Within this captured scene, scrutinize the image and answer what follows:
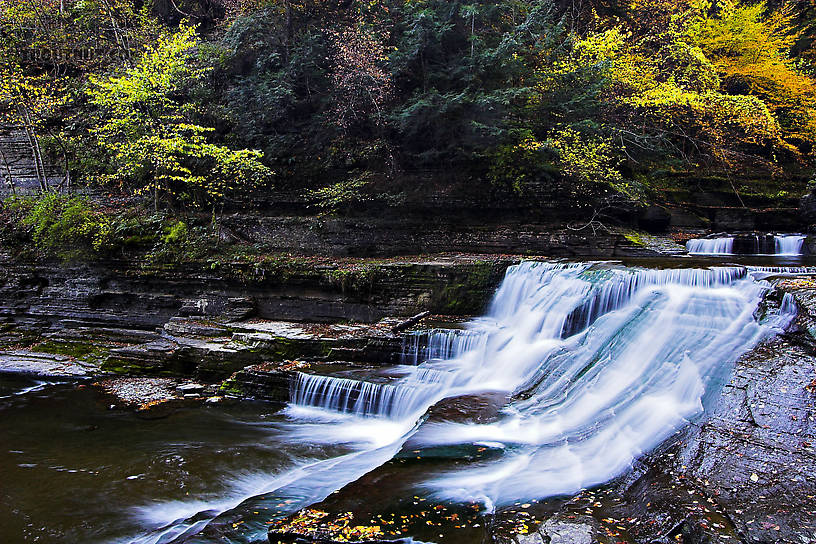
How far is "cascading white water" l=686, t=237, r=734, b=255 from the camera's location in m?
11.3

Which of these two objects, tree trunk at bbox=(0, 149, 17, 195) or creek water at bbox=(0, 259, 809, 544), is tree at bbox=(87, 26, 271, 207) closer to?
tree trunk at bbox=(0, 149, 17, 195)

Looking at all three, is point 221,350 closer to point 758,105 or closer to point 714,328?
point 714,328

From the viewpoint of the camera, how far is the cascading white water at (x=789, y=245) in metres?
11.1

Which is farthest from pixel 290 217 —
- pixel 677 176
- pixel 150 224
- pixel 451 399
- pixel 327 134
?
pixel 677 176

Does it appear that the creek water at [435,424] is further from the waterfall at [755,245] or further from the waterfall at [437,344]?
the waterfall at [755,245]

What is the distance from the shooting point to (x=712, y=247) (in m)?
11.4

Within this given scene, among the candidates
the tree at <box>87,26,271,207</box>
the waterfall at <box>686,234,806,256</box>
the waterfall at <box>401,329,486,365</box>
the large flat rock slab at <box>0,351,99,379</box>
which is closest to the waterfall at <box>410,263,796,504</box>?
the waterfall at <box>401,329,486,365</box>

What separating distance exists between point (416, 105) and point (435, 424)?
323 inches

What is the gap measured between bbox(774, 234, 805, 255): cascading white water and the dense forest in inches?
122

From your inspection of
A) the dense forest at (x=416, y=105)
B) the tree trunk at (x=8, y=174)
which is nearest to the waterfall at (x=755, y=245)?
the dense forest at (x=416, y=105)

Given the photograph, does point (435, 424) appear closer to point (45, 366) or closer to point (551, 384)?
point (551, 384)

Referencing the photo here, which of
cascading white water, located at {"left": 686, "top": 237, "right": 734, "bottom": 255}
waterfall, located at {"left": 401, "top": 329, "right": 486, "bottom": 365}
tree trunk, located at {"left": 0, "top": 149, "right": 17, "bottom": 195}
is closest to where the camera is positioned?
waterfall, located at {"left": 401, "top": 329, "right": 486, "bottom": 365}

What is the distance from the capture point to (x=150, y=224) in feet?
43.8

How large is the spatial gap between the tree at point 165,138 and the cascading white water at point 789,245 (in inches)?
512
